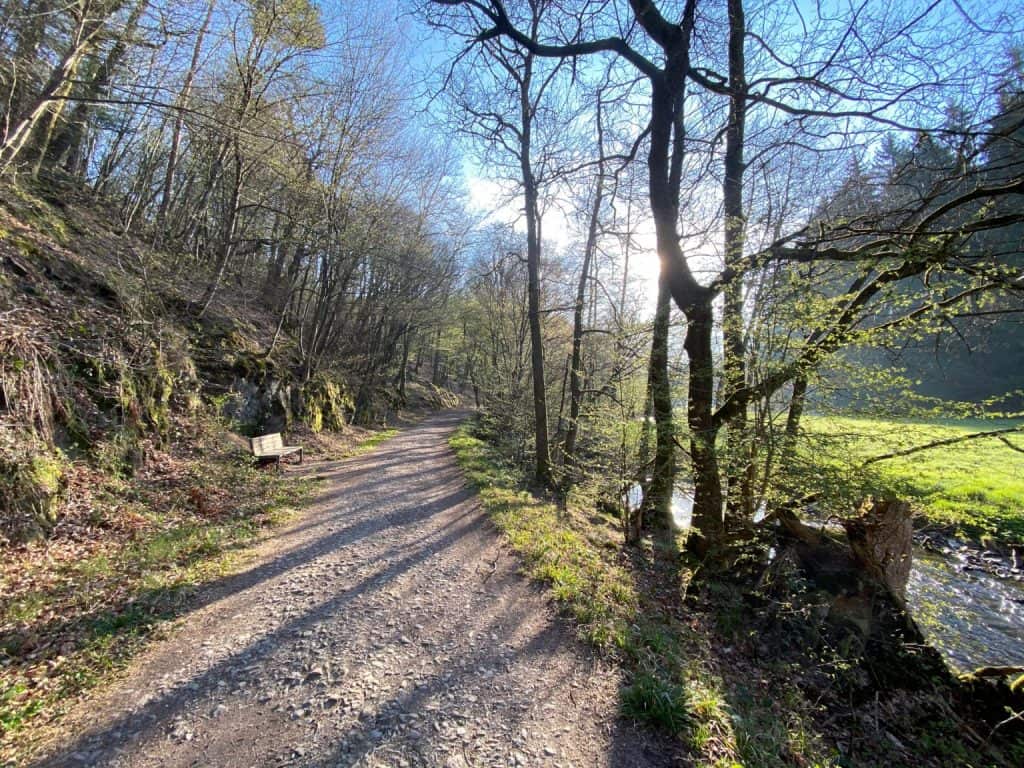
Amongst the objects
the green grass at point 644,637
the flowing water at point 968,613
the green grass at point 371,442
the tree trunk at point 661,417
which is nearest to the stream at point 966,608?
the flowing water at point 968,613

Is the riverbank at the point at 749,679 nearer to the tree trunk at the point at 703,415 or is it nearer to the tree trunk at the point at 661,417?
the tree trunk at the point at 703,415

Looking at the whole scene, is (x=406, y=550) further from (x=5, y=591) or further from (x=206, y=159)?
(x=206, y=159)

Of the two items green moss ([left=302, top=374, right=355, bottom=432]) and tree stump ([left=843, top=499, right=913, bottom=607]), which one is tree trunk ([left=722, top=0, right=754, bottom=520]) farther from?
green moss ([left=302, top=374, right=355, bottom=432])

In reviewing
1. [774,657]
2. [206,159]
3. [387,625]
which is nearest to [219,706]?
[387,625]

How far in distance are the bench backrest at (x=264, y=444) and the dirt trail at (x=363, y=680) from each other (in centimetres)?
357

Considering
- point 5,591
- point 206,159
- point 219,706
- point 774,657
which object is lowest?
point 774,657

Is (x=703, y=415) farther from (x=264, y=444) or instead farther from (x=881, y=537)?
(x=264, y=444)

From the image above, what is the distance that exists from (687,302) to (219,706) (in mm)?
6308

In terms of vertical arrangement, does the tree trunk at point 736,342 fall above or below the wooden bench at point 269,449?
above

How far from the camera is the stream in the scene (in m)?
5.01

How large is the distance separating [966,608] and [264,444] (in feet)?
43.8

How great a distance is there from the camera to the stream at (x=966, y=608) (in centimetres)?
501

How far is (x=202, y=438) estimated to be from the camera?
7309mm

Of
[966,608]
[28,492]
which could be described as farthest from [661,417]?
[28,492]
